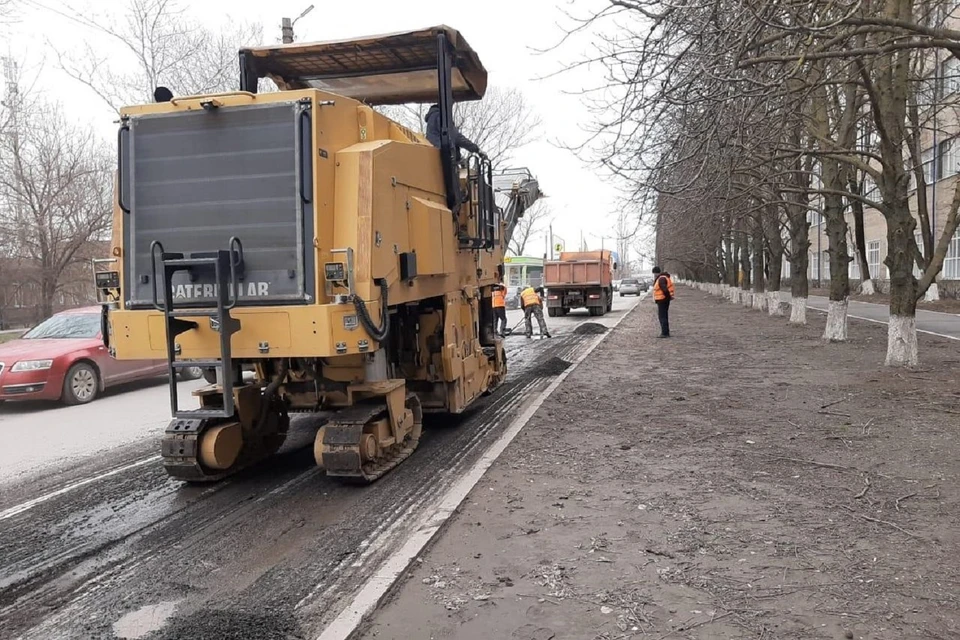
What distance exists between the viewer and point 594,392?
9969 mm

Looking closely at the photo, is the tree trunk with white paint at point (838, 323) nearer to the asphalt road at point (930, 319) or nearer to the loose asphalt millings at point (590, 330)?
the asphalt road at point (930, 319)

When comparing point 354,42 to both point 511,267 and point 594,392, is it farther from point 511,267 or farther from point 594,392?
point 511,267

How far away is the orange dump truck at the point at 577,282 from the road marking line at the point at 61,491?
23292 millimetres

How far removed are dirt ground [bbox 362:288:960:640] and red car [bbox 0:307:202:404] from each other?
5.59 m

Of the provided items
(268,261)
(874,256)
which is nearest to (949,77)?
(268,261)

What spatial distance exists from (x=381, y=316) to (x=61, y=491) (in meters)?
3.30

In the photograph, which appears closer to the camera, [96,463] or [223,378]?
[223,378]

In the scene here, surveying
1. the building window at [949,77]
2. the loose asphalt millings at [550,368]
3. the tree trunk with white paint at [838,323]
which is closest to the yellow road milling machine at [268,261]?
the loose asphalt millings at [550,368]

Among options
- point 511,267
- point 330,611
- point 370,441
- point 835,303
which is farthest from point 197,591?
point 511,267

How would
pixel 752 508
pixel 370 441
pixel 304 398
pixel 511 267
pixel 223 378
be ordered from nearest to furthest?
pixel 752 508
pixel 223 378
pixel 370 441
pixel 304 398
pixel 511 267

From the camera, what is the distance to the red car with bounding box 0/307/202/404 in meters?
10.2

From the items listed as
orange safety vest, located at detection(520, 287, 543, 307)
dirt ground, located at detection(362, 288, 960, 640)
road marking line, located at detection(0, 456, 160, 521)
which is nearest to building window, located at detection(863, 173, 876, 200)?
dirt ground, located at detection(362, 288, 960, 640)

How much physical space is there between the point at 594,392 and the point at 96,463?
618cm

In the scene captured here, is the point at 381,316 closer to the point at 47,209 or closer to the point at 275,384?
the point at 275,384
